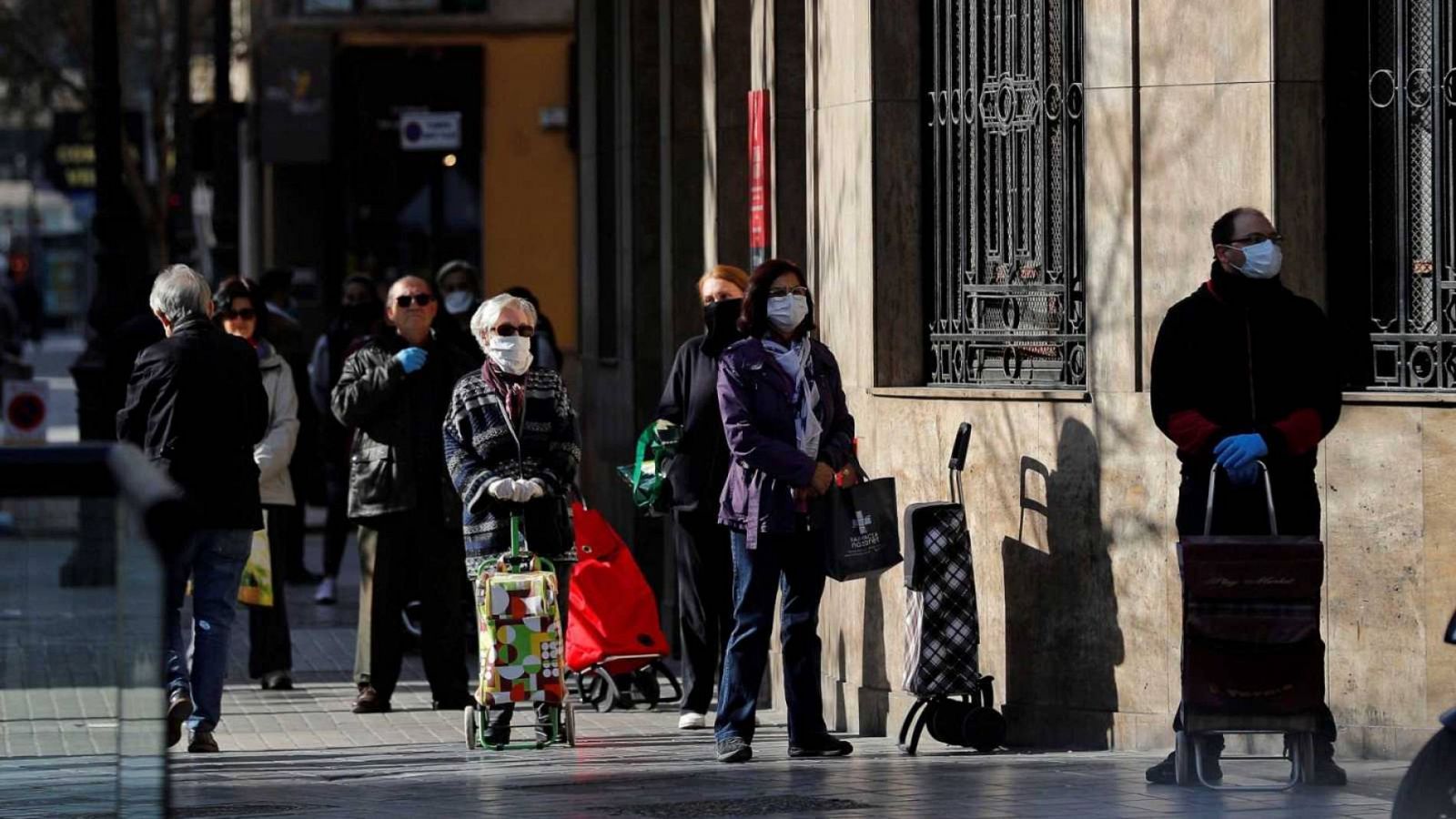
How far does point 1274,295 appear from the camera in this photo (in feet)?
28.9

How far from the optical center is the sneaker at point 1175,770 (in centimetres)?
873

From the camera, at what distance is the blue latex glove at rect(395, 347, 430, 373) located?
38.8 feet

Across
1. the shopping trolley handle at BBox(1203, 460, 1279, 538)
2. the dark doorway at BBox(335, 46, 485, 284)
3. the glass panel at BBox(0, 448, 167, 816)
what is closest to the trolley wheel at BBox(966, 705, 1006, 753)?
the shopping trolley handle at BBox(1203, 460, 1279, 538)

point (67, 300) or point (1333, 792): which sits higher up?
point (67, 300)

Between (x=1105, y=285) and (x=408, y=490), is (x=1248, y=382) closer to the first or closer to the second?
(x=1105, y=285)

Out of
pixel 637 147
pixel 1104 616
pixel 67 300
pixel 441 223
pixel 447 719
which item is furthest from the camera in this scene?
pixel 67 300

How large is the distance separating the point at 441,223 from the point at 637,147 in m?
18.0

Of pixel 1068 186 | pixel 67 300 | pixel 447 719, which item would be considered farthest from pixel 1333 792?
pixel 67 300

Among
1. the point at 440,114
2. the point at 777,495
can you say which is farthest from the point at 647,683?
the point at 440,114

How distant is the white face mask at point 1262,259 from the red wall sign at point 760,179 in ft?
12.7

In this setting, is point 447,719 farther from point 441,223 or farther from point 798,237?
point 441,223

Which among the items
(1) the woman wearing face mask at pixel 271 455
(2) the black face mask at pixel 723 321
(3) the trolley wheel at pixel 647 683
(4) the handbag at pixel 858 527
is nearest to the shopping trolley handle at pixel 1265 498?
(4) the handbag at pixel 858 527

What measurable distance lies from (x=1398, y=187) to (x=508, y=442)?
3.53 m

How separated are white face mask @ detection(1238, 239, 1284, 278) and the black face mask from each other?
102 inches
